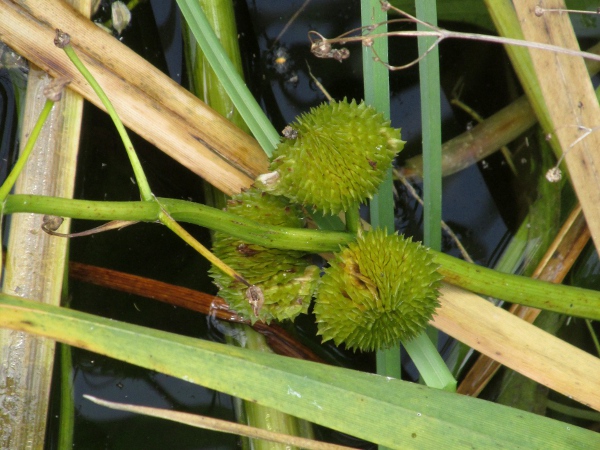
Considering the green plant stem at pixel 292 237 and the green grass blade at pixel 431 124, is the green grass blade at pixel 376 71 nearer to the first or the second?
the green grass blade at pixel 431 124

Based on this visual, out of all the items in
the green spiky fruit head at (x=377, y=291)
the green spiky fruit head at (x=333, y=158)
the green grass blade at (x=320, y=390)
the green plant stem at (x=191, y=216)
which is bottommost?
the green grass blade at (x=320, y=390)

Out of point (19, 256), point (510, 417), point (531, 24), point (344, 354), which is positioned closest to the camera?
point (510, 417)

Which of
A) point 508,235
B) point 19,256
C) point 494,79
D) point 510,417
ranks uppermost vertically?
point 494,79

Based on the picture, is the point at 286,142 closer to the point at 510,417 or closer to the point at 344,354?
the point at 510,417

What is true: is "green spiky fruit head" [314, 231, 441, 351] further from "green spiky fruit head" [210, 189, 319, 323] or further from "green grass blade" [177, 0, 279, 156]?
"green grass blade" [177, 0, 279, 156]

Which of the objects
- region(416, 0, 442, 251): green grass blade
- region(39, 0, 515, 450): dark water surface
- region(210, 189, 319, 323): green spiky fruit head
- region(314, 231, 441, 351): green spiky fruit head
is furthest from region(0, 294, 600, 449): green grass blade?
region(39, 0, 515, 450): dark water surface

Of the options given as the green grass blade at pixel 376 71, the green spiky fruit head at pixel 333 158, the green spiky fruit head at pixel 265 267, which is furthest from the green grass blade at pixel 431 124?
the green spiky fruit head at pixel 265 267

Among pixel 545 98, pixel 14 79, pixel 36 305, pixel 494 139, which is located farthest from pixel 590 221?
pixel 14 79
